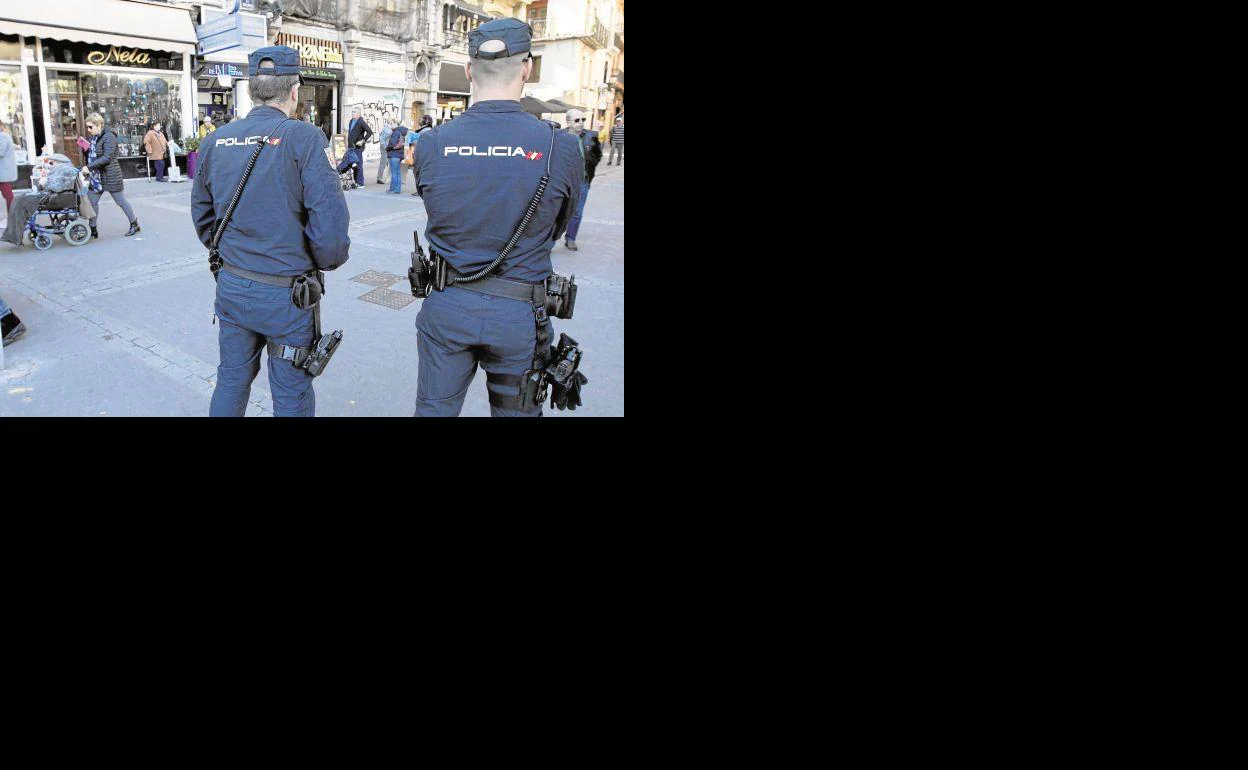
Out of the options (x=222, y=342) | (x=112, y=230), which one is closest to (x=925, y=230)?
(x=222, y=342)

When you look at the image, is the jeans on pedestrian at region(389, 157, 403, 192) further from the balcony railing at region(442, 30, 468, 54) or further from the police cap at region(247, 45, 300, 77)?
the police cap at region(247, 45, 300, 77)

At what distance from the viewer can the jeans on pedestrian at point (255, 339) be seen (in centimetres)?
322

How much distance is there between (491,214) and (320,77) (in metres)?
13.7

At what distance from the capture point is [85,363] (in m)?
4.63

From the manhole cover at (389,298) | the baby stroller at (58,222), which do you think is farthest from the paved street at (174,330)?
the baby stroller at (58,222)

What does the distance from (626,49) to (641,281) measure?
882 mm

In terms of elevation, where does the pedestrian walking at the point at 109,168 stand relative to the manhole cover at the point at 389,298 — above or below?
above

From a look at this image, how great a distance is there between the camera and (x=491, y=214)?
2.88 m

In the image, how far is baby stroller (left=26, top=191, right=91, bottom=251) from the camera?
733cm

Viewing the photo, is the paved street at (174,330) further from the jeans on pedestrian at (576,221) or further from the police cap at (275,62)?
the police cap at (275,62)

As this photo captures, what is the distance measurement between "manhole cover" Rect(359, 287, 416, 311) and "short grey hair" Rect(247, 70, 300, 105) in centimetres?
286

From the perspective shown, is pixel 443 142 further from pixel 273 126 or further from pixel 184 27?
pixel 184 27

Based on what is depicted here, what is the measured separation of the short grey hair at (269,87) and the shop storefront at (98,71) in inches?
445

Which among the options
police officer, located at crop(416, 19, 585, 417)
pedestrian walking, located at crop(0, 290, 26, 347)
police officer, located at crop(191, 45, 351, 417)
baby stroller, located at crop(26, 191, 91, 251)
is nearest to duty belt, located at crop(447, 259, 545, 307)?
police officer, located at crop(416, 19, 585, 417)
